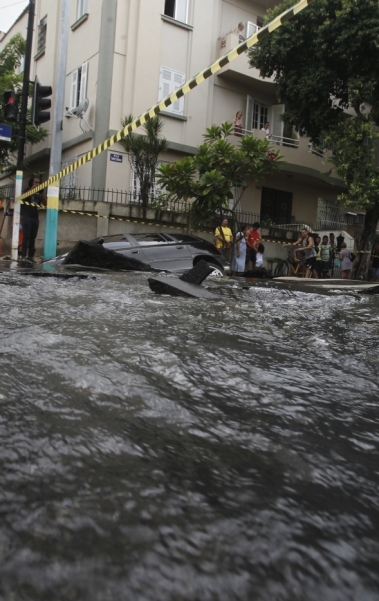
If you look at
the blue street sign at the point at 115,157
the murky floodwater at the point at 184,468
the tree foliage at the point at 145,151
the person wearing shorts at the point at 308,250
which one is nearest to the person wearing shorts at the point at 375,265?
the person wearing shorts at the point at 308,250

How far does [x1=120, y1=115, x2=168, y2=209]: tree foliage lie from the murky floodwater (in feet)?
46.0

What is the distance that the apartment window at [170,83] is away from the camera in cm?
1805

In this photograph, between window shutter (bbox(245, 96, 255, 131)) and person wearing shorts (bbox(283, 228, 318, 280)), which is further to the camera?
window shutter (bbox(245, 96, 255, 131))

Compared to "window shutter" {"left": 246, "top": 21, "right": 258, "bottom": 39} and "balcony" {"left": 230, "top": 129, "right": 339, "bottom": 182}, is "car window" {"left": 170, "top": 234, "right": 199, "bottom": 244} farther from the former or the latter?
"window shutter" {"left": 246, "top": 21, "right": 258, "bottom": 39}

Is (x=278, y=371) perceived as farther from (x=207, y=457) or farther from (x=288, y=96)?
(x=288, y=96)

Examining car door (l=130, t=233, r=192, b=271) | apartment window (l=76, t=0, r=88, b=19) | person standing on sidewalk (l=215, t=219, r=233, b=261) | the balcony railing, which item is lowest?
car door (l=130, t=233, r=192, b=271)

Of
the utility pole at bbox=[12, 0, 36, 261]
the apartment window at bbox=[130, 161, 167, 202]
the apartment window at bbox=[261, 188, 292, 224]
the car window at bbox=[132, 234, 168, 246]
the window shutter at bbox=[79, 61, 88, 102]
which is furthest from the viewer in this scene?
the apartment window at bbox=[261, 188, 292, 224]

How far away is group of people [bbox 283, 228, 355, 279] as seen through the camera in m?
14.4

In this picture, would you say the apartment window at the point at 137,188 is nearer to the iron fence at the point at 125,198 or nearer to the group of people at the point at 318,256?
the iron fence at the point at 125,198

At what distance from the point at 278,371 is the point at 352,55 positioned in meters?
15.3

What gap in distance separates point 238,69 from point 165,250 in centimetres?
1245

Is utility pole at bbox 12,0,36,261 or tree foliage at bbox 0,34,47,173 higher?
tree foliage at bbox 0,34,47,173

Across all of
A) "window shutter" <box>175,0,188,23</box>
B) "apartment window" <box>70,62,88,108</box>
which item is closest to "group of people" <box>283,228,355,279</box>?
"apartment window" <box>70,62,88,108</box>

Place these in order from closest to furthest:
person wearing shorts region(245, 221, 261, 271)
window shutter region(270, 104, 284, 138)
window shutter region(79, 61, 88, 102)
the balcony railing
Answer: person wearing shorts region(245, 221, 261, 271), window shutter region(79, 61, 88, 102), the balcony railing, window shutter region(270, 104, 284, 138)
